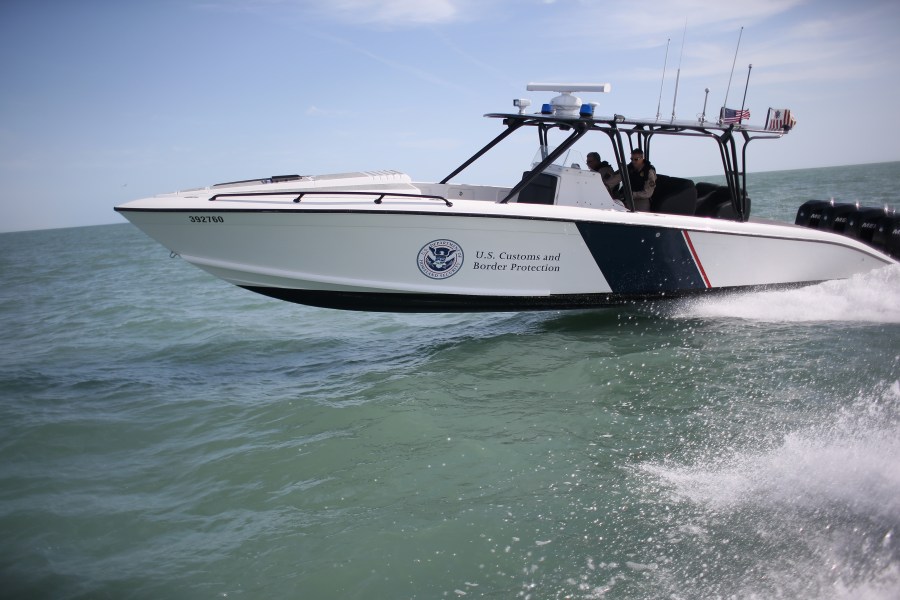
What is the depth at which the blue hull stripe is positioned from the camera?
247 inches

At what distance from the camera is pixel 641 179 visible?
23.5ft

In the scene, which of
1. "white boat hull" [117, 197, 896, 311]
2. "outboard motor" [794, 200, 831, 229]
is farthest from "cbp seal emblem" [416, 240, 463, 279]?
"outboard motor" [794, 200, 831, 229]

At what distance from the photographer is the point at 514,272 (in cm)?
616

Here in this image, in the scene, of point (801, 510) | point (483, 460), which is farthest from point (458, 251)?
point (801, 510)

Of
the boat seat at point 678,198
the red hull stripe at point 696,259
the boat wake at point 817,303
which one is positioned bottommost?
the boat wake at point 817,303

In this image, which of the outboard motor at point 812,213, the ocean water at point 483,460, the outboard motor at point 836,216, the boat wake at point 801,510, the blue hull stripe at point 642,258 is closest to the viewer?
the boat wake at point 801,510

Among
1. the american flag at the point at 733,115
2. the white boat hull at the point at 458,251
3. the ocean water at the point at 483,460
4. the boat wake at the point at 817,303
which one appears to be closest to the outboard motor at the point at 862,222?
the boat wake at the point at 817,303

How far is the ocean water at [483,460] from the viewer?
9.51ft

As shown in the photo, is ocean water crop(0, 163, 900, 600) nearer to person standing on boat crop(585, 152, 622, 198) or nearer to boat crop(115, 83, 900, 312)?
boat crop(115, 83, 900, 312)

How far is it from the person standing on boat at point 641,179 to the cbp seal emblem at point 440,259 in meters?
2.36

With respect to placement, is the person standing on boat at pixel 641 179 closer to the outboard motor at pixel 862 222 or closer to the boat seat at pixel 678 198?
the boat seat at pixel 678 198

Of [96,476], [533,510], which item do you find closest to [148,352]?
[96,476]

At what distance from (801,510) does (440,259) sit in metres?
3.66

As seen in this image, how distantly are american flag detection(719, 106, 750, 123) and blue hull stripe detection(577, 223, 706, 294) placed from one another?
1631mm
